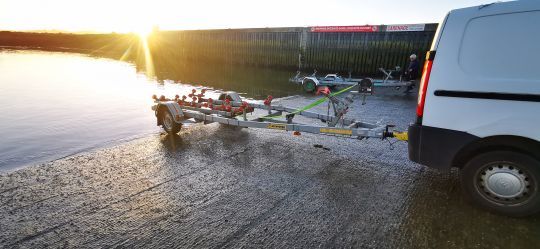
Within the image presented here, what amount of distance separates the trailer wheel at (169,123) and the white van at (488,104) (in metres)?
4.96

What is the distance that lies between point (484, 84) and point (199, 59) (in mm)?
41970

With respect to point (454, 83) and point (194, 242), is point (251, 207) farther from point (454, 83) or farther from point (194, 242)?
point (454, 83)

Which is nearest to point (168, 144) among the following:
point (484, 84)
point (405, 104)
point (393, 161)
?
point (393, 161)

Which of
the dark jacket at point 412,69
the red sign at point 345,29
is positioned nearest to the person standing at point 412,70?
the dark jacket at point 412,69

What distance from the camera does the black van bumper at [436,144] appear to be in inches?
133

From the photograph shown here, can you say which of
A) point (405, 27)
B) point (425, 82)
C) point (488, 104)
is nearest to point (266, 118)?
point (425, 82)

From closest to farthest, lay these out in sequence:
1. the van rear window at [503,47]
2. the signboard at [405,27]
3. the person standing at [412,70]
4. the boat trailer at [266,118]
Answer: the van rear window at [503,47], the boat trailer at [266,118], the person standing at [412,70], the signboard at [405,27]

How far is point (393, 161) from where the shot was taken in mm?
5148

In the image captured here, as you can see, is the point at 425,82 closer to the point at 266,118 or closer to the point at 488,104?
the point at 488,104

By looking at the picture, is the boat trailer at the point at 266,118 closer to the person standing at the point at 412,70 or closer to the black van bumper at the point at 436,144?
the black van bumper at the point at 436,144

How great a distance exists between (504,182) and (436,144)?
2.61ft

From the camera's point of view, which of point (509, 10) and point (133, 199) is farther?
point (133, 199)

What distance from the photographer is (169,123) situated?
22.0 feet

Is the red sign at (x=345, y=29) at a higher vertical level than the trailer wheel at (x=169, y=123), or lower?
higher
